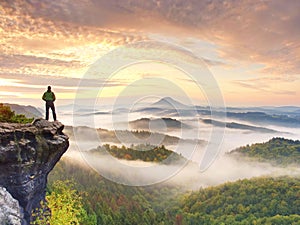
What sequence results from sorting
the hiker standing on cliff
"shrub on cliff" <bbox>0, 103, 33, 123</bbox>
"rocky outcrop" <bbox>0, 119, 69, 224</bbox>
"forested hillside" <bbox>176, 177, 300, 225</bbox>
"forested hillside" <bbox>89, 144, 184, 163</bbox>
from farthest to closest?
"forested hillside" <bbox>176, 177, 300, 225</bbox> → "forested hillside" <bbox>89, 144, 184, 163</bbox> → "shrub on cliff" <bbox>0, 103, 33, 123</bbox> → the hiker standing on cliff → "rocky outcrop" <bbox>0, 119, 69, 224</bbox>

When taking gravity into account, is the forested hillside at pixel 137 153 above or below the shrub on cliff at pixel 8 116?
below

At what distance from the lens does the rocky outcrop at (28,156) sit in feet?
63.0

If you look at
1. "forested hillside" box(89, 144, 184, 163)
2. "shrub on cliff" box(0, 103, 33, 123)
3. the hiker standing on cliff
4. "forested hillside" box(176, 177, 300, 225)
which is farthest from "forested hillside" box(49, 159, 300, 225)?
the hiker standing on cliff

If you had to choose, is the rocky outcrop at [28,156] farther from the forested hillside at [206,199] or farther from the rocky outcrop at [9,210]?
the forested hillside at [206,199]

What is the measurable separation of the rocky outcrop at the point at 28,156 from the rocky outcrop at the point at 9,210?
656mm

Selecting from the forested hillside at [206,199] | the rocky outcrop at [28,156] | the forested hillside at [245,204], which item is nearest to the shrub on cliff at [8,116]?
the rocky outcrop at [28,156]

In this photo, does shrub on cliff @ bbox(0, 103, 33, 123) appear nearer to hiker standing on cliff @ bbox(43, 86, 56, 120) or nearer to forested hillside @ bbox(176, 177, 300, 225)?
hiker standing on cliff @ bbox(43, 86, 56, 120)

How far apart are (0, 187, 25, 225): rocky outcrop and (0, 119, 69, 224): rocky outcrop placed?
66cm

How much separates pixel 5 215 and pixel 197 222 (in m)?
82.9

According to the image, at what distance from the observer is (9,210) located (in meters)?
18.2

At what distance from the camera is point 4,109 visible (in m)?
22.4

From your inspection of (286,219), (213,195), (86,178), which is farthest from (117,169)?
(286,219)

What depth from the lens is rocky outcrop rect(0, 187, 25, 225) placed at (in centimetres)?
1758

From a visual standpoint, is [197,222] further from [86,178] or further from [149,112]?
[149,112]
